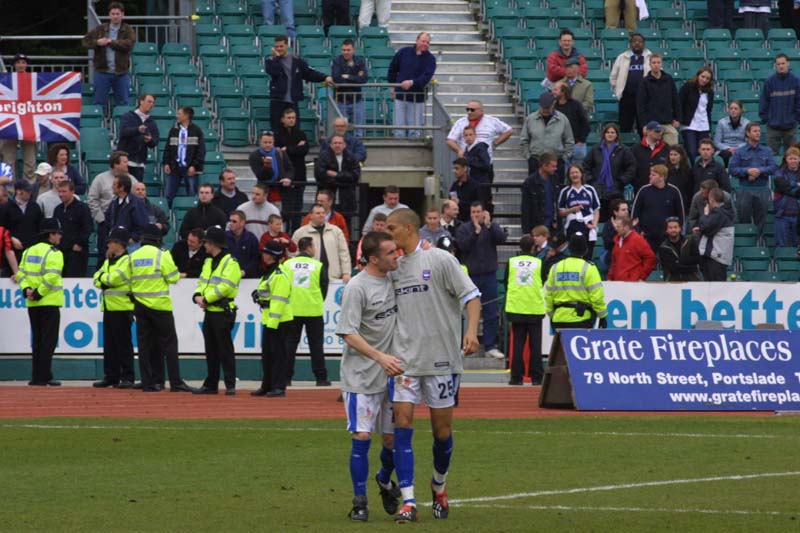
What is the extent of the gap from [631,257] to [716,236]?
1.35 meters

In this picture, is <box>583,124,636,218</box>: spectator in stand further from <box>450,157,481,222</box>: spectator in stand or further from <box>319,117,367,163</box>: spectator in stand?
<box>319,117,367,163</box>: spectator in stand

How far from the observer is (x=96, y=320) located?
877 inches

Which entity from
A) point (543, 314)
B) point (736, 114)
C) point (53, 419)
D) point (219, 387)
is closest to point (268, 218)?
point (219, 387)

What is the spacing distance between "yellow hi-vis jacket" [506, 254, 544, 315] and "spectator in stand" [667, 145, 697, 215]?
4142 mm

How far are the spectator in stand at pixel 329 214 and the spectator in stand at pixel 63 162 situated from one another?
319 centimetres

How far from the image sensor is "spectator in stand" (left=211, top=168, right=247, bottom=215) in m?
22.7

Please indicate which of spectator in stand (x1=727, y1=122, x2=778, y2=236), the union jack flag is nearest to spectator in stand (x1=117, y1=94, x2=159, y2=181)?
the union jack flag

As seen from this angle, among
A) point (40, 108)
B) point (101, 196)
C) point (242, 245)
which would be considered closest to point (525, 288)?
point (242, 245)

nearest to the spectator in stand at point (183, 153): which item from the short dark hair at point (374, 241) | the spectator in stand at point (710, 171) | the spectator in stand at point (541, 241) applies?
the spectator in stand at point (541, 241)

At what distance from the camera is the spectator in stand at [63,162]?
878 inches

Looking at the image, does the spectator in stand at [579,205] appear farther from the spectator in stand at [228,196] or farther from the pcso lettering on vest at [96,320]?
the spectator in stand at [228,196]

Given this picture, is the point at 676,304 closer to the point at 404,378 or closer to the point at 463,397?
the point at 463,397

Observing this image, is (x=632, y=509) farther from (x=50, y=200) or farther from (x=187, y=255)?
(x=50, y=200)

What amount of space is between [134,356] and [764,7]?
45.8 ft
